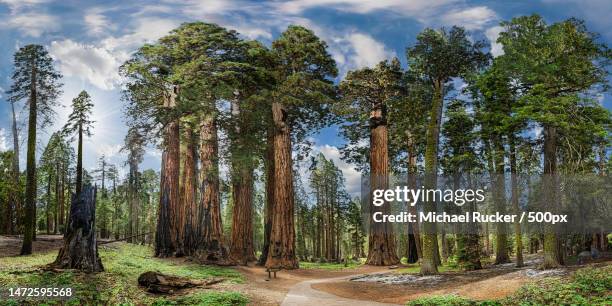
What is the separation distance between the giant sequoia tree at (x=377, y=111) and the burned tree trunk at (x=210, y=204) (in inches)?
290

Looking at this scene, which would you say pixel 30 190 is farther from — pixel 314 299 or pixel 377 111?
pixel 377 111

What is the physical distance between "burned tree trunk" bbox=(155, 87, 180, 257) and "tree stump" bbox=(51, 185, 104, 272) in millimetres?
9777

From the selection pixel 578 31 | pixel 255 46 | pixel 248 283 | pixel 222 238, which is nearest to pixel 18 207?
pixel 222 238

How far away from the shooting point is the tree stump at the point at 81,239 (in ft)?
48.2

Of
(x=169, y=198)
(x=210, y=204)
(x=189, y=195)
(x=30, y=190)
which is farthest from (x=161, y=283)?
(x=30, y=190)

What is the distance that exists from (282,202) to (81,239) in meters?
10.6

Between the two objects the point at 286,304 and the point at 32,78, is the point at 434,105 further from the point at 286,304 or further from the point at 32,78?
the point at 32,78

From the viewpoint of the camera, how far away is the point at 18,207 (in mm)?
41438

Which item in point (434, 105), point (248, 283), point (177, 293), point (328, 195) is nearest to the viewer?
point (177, 293)

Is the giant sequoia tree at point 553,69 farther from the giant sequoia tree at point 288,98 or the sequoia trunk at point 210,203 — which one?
the sequoia trunk at point 210,203

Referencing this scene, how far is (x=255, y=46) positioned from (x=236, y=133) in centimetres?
450

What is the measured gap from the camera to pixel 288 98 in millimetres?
23391

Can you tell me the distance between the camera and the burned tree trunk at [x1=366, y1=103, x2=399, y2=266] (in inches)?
1064

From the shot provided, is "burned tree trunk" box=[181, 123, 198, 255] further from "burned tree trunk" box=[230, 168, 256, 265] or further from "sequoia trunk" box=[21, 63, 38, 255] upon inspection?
"sequoia trunk" box=[21, 63, 38, 255]
